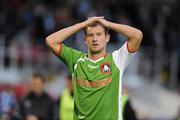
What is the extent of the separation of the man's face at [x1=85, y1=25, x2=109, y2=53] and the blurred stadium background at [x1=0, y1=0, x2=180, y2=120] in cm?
1095

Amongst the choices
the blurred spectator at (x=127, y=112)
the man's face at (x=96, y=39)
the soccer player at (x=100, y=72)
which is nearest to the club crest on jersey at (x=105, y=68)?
the soccer player at (x=100, y=72)

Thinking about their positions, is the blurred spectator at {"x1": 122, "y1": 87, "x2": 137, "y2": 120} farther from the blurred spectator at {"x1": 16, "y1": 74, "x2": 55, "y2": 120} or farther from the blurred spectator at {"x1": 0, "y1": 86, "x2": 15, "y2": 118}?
the blurred spectator at {"x1": 0, "y1": 86, "x2": 15, "y2": 118}

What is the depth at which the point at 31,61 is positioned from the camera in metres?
21.8

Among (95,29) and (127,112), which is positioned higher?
(95,29)

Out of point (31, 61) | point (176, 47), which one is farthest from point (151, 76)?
point (31, 61)

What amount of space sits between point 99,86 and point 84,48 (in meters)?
12.3

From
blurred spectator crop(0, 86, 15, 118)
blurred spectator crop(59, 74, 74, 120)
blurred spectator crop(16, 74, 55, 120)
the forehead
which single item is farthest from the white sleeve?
blurred spectator crop(0, 86, 15, 118)

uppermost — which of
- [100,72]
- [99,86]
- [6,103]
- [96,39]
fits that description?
[96,39]

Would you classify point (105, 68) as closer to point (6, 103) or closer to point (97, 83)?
point (97, 83)

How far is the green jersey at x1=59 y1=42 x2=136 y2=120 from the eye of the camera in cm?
888

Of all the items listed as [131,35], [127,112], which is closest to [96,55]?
[131,35]

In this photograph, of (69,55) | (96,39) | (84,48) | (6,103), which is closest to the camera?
(96,39)

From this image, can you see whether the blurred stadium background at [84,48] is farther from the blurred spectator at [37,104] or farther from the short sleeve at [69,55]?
the short sleeve at [69,55]

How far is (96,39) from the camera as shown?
8852mm
